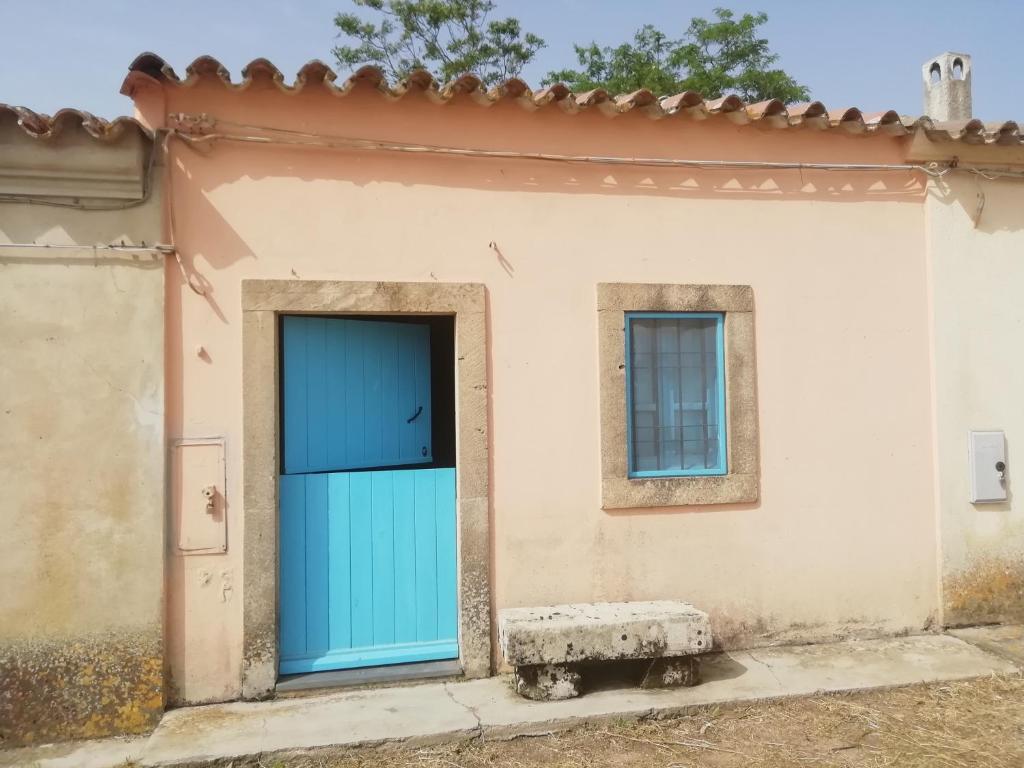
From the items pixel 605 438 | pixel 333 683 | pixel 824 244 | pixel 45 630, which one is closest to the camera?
pixel 45 630

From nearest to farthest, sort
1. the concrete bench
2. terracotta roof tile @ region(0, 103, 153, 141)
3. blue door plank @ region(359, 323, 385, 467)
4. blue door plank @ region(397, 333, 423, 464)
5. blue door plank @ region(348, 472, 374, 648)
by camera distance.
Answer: terracotta roof tile @ region(0, 103, 153, 141)
the concrete bench
blue door plank @ region(348, 472, 374, 648)
blue door plank @ region(359, 323, 385, 467)
blue door plank @ region(397, 333, 423, 464)

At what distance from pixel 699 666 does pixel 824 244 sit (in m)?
2.94

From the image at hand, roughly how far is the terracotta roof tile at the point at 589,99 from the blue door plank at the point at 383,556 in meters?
2.35

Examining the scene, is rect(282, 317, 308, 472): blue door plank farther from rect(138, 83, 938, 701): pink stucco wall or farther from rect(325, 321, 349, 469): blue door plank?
rect(138, 83, 938, 701): pink stucco wall

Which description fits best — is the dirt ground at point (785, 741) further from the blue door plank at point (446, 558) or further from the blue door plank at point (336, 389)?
the blue door plank at point (336, 389)

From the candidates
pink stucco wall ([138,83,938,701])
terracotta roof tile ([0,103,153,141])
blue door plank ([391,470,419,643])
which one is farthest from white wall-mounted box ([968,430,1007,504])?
terracotta roof tile ([0,103,153,141])

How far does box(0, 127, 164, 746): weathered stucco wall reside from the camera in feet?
13.9

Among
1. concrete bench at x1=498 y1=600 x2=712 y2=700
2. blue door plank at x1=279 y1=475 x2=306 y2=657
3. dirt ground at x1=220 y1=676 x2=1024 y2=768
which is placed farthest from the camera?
blue door plank at x1=279 y1=475 x2=306 y2=657

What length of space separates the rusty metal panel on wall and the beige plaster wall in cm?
476

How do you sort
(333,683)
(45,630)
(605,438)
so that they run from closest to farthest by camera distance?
(45,630) → (333,683) → (605,438)

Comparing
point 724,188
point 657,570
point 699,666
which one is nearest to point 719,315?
point 724,188

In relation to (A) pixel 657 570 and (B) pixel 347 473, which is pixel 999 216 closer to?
(A) pixel 657 570

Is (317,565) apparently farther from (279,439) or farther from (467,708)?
(467,708)

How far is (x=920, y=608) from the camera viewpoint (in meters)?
5.53
